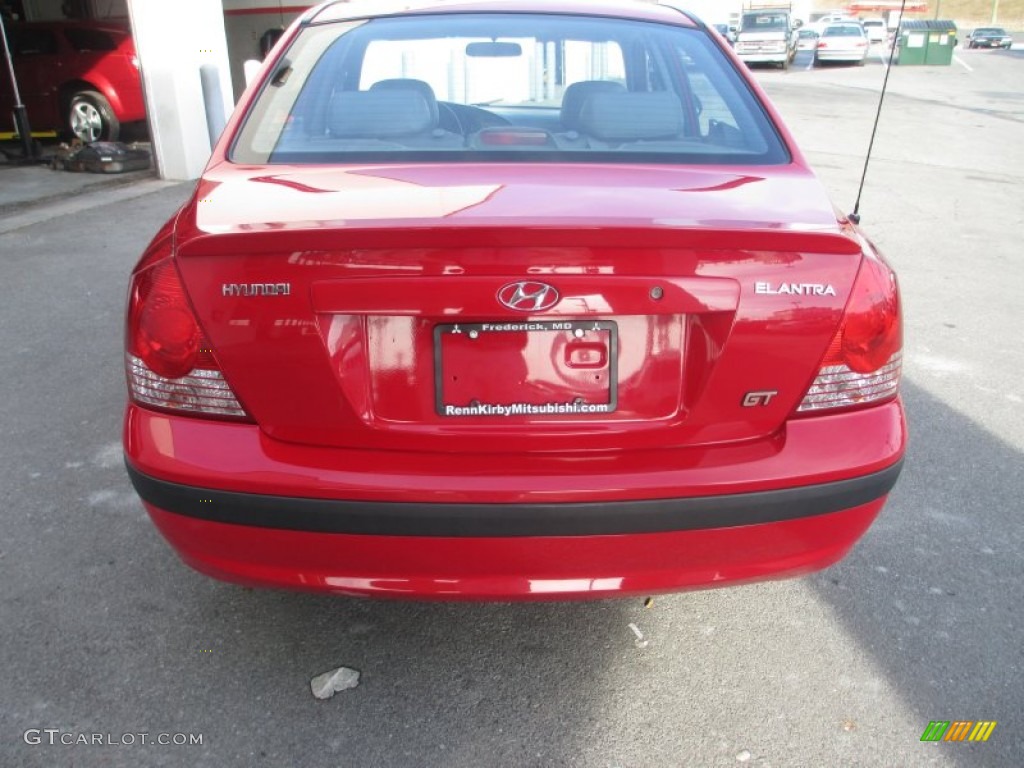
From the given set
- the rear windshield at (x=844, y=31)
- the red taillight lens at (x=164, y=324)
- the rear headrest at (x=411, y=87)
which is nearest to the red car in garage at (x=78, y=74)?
the rear headrest at (x=411, y=87)

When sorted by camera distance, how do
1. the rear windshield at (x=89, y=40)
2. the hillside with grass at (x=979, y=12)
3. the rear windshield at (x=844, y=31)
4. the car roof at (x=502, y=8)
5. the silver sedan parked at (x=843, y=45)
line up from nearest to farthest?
the car roof at (x=502, y=8) → the rear windshield at (x=89, y=40) → the silver sedan parked at (x=843, y=45) → the rear windshield at (x=844, y=31) → the hillside with grass at (x=979, y=12)

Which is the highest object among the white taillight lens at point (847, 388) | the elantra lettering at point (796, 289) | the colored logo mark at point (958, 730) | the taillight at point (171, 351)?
the elantra lettering at point (796, 289)

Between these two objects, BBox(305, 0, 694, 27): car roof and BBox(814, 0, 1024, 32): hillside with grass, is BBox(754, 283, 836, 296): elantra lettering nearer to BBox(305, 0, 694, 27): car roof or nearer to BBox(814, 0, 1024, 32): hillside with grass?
BBox(305, 0, 694, 27): car roof

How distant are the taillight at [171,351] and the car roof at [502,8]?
1.53 meters

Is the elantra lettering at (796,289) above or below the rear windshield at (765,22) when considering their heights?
above

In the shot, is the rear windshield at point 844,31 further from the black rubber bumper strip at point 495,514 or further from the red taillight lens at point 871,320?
the black rubber bumper strip at point 495,514

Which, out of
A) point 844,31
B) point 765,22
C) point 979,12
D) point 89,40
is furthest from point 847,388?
point 979,12

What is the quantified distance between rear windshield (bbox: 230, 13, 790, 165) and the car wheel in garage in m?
10.2

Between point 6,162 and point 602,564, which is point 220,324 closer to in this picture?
point 602,564

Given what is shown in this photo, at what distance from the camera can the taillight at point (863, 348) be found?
1.93 metres

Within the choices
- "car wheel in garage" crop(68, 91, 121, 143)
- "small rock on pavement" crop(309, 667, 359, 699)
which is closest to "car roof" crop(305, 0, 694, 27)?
"small rock on pavement" crop(309, 667, 359, 699)

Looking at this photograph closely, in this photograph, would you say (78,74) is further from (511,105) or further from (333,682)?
(333,682)

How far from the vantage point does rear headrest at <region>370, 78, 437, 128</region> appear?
8.98 feet

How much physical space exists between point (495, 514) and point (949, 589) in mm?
1657
